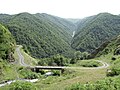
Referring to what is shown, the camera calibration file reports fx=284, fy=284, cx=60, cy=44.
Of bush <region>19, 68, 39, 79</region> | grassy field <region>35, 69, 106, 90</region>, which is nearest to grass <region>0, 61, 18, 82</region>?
bush <region>19, 68, 39, 79</region>

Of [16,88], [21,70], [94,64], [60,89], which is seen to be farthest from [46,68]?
[16,88]

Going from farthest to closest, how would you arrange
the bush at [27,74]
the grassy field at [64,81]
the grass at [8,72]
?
the bush at [27,74] → the grass at [8,72] → the grassy field at [64,81]

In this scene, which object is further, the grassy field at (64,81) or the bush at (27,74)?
the bush at (27,74)

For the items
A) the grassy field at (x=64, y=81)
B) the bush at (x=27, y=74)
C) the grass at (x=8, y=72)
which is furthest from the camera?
the bush at (x=27, y=74)

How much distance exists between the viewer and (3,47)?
156m

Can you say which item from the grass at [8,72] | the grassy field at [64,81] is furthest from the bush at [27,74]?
the grassy field at [64,81]

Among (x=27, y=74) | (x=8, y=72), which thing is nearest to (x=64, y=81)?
(x=27, y=74)

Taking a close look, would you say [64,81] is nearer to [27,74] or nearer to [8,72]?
[27,74]

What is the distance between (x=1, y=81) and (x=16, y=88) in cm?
7526

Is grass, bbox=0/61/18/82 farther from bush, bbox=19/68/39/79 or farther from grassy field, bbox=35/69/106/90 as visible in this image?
grassy field, bbox=35/69/106/90

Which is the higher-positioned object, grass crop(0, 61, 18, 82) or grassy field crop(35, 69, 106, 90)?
grassy field crop(35, 69, 106, 90)

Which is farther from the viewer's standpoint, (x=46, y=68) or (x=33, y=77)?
(x=46, y=68)

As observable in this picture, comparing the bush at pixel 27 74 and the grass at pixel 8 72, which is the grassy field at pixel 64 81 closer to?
the grass at pixel 8 72

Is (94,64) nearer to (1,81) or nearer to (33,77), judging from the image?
(33,77)
